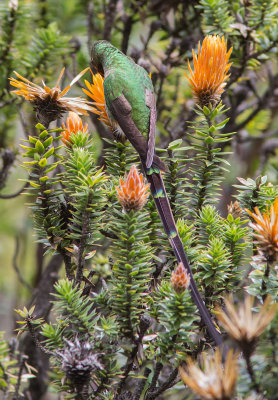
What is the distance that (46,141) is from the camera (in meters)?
1.15

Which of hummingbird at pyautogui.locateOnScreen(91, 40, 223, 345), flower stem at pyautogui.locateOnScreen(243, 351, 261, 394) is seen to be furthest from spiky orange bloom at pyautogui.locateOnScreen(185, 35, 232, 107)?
flower stem at pyautogui.locateOnScreen(243, 351, 261, 394)

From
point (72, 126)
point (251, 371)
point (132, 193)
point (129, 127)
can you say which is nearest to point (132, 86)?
point (129, 127)

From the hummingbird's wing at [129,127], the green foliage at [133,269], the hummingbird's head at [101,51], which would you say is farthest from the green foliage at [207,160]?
the hummingbird's head at [101,51]

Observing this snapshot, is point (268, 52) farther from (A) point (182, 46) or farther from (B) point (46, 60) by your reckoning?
(B) point (46, 60)

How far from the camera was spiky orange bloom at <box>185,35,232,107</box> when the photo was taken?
1.20 meters

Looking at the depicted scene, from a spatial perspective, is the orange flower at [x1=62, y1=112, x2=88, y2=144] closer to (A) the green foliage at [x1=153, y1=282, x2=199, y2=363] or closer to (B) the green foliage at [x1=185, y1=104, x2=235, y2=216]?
(B) the green foliage at [x1=185, y1=104, x2=235, y2=216]

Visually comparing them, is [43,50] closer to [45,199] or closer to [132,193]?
[45,199]

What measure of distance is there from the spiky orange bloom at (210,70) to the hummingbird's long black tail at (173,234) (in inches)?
11.2

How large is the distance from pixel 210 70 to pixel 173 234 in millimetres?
484

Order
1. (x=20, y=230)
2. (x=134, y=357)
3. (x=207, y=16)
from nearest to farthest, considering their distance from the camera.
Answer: (x=134, y=357) < (x=207, y=16) < (x=20, y=230)

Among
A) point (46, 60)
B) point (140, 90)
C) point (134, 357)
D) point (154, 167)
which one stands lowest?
point (134, 357)

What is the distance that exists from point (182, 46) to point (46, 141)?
129 centimetres

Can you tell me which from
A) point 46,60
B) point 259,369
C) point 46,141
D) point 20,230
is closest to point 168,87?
point 46,60

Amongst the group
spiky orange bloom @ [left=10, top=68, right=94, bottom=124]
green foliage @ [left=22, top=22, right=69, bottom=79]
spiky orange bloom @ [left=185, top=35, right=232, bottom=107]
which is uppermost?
green foliage @ [left=22, top=22, right=69, bottom=79]
